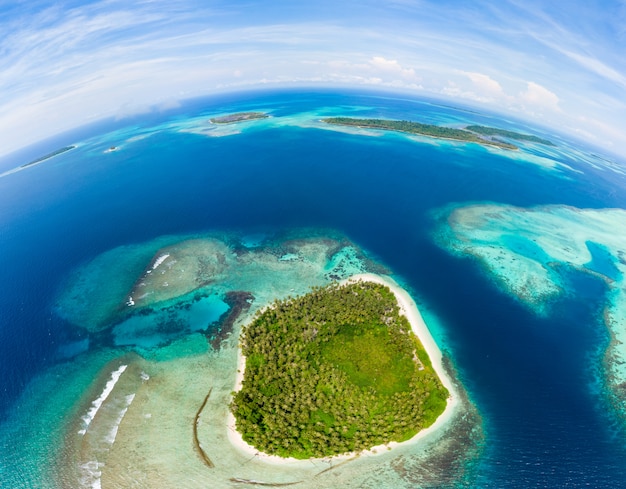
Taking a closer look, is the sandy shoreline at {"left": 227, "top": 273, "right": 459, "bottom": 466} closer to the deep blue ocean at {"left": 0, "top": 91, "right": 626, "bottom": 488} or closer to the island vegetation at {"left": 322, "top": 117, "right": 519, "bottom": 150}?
the deep blue ocean at {"left": 0, "top": 91, "right": 626, "bottom": 488}

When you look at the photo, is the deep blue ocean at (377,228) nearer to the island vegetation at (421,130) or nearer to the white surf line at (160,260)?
the white surf line at (160,260)

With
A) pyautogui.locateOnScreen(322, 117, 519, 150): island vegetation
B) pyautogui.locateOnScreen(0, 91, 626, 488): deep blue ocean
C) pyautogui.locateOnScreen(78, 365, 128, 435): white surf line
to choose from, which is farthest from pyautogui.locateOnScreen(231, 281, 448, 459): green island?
pyautogui.locateOnScreen(322, 117, 519, 150): island vegetation

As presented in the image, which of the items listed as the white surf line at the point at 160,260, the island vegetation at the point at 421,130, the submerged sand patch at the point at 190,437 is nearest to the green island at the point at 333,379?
the submerged sand patch at the point at 190,437

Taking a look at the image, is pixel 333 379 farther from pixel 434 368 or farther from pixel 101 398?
pixel 101 398

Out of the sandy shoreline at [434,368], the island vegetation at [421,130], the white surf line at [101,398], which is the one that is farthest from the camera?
the island vegetation at [421,130]

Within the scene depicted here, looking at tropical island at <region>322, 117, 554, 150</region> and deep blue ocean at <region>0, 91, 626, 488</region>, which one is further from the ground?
tropical island at <region>322, 117, 554, 150</region>

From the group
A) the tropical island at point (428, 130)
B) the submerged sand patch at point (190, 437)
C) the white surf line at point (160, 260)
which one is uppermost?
the tropical island at point (428, 130)

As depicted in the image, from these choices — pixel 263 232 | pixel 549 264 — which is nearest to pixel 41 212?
pixel 263 232
